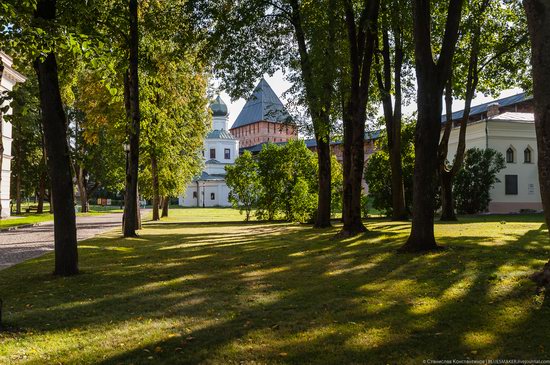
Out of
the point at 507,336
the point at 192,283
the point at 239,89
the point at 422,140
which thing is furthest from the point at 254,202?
the point at 507,336

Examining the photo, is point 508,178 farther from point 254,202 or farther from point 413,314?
point 413,314

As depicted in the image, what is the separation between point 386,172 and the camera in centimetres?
3069

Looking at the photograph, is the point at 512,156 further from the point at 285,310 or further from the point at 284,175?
the point at 285,310

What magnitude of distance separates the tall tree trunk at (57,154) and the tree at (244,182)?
21.7m

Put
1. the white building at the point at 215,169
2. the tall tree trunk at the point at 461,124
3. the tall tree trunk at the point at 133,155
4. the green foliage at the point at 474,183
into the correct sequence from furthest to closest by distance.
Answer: the white building at the point at 215,169 < the green foliage at the point at 474,183 < the tall tree trunk at the point at 461,124 < the tall tree trunk at the point at 133,155

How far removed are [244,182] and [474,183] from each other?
16.5 meters

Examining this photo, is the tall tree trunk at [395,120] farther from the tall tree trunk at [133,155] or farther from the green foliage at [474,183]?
the green foliage at [474,183]


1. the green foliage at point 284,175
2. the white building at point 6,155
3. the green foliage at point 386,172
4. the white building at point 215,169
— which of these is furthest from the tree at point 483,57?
the white building at point 215,169

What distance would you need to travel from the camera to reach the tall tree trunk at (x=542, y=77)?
232 inches

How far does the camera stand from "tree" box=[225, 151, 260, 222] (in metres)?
30.9

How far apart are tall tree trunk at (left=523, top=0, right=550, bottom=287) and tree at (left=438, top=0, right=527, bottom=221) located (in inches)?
616

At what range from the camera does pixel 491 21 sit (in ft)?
73.5

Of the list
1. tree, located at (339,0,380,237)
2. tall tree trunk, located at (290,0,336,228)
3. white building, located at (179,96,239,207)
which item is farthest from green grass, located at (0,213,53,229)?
white building, located at (179,96,239,207)

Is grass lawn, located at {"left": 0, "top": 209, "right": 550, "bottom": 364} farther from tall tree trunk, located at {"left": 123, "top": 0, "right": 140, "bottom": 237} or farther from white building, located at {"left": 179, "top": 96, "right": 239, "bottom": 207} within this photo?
white building, located at {"left": 179, "top": 96, "right": 239, "bottom": 207}
